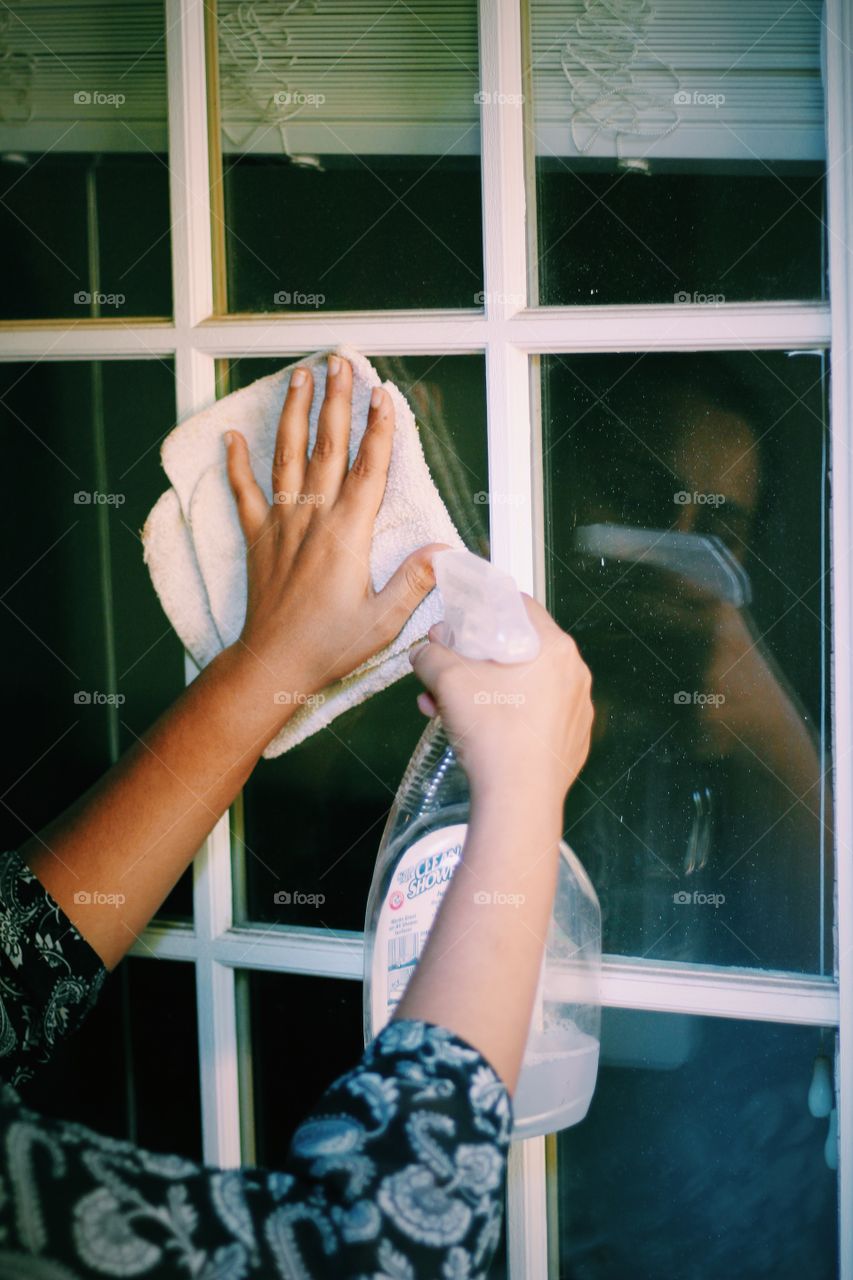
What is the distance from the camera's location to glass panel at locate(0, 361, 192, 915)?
968 mm

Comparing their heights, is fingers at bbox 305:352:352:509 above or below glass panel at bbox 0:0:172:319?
below

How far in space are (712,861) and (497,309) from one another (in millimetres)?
504
